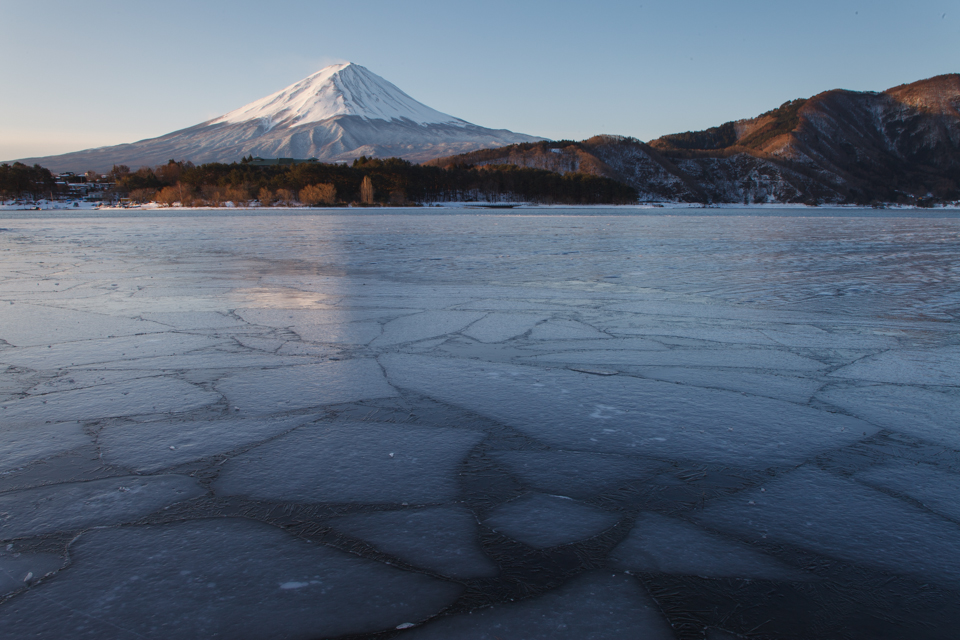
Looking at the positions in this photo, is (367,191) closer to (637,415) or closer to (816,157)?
(637,415)

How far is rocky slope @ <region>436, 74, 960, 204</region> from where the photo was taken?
134875mm

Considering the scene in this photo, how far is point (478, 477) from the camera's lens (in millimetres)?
2271

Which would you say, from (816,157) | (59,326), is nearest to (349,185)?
(59,326)

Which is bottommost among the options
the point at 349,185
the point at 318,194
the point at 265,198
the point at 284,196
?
the point at 265,198

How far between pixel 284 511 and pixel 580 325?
11.4 feet

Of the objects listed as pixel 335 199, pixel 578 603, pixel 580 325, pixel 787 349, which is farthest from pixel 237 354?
pixel 335 199

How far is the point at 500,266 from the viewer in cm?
995

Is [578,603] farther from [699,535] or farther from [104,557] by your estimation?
[104,557]

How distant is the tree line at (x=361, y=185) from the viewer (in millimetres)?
78812

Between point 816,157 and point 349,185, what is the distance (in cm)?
12339

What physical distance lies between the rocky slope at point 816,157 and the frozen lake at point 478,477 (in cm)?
12826

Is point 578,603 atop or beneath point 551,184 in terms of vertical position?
beneath

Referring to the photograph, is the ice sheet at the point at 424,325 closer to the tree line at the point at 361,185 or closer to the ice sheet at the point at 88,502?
the ice sheet at the point at 88,502

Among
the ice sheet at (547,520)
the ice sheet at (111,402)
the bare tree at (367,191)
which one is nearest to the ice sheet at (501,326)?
the ice sheet at (111,402)
